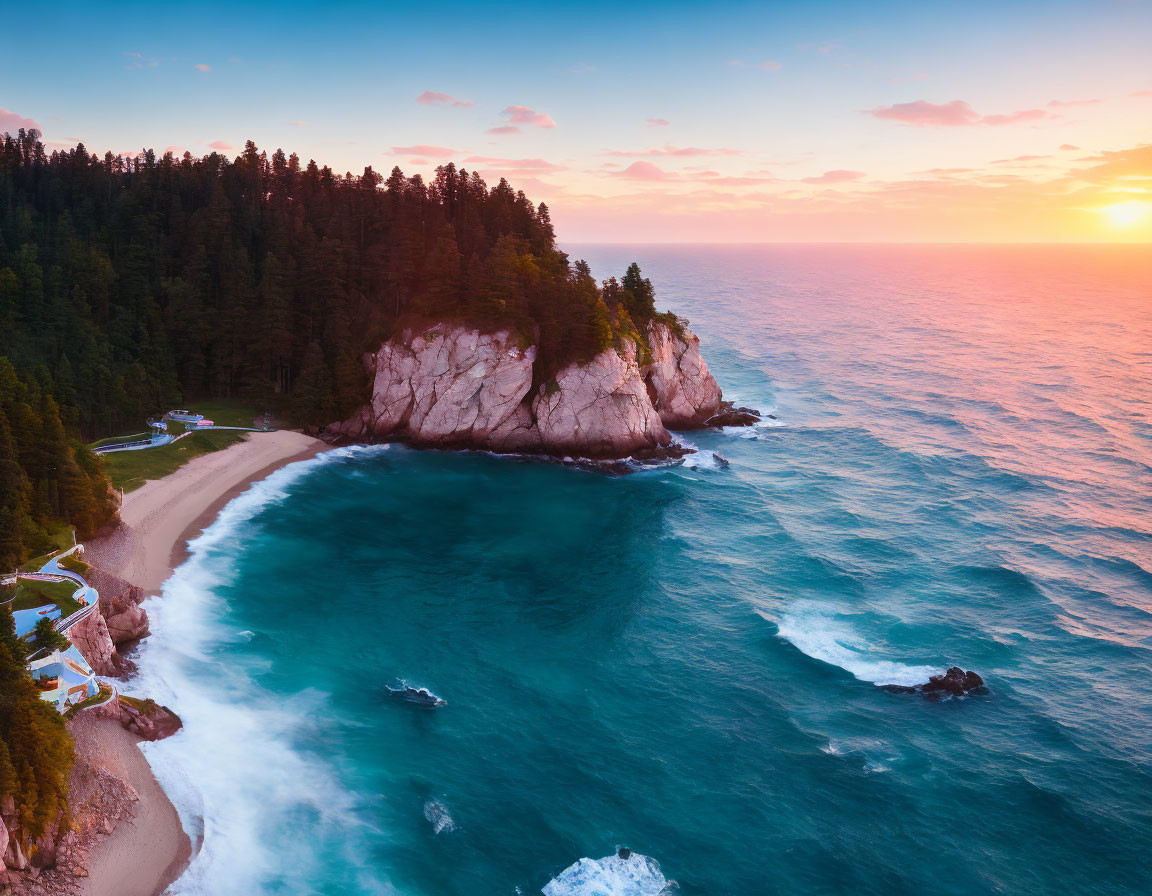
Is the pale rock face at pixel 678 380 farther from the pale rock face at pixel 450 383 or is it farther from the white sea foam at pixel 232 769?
the white sea foam at pixel 232 769

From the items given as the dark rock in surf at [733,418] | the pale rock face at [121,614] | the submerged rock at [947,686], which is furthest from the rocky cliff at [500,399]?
the submerged rock at [947,686]

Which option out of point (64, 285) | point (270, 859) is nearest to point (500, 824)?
point (270, 859)

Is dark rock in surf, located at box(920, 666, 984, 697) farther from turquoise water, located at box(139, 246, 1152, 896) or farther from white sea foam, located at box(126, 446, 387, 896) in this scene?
white sea foam, located at box(126, 446, 387, 896)

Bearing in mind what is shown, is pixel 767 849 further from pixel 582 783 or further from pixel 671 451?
pixel 671 451

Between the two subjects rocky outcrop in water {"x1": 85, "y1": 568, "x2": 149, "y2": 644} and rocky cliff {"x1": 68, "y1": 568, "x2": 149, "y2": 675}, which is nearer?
rocky cliff {"x1": 68, "y1": 568, "x2": 149, "y2": 675}

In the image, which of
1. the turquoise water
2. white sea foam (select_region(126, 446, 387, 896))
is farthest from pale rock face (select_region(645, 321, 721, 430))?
white sea foam (select_region(126, 446, 387, 896))
